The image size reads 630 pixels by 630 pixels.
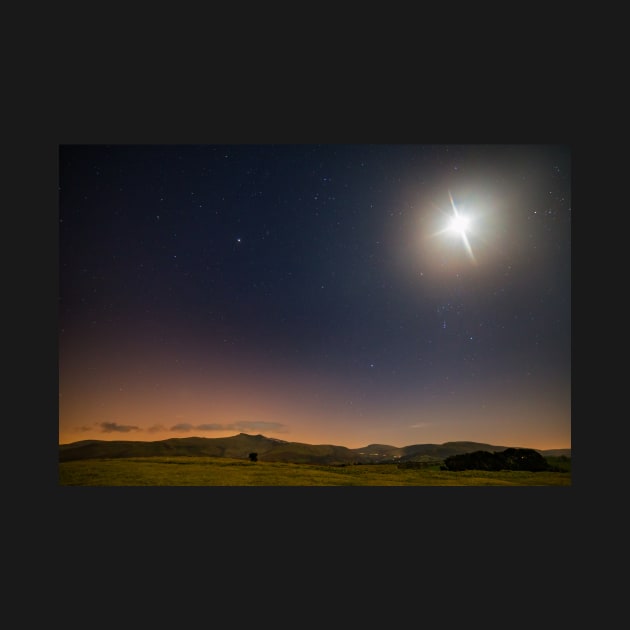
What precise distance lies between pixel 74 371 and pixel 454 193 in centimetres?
636

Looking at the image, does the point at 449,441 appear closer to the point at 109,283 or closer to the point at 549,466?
the point at 549,466

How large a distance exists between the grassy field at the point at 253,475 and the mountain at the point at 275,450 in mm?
107

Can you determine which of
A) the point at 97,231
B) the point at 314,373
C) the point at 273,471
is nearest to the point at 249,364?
the point at 314,373

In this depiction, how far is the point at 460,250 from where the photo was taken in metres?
8.05

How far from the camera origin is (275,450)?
8.16 metres

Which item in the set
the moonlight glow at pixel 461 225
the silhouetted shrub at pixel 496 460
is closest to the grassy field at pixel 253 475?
the silhouetted shrub at pixel 496 460

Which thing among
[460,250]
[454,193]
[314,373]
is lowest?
[314,373]

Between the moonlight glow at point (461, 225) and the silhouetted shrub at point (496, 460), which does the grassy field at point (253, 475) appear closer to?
the silhouetted shrub at point (496, 460)

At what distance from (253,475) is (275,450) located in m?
0.52

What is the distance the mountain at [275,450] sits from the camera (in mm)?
8039

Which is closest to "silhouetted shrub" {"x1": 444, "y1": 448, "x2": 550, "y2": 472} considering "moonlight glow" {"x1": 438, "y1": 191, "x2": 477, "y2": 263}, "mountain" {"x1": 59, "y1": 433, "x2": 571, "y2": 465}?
"mountain" {"x1": 59, "y1": 433, "x2": 571, "y2": 465}

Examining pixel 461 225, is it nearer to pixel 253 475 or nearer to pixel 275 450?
pixel 275 450

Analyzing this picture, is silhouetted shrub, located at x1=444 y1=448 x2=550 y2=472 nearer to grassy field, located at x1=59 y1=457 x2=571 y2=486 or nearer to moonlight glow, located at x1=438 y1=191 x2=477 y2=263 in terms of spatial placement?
grassy field, located at x1=59 y1=457 x2=571 y2=486

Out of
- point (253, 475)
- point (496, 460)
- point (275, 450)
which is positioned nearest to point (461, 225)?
point (496, 460)
